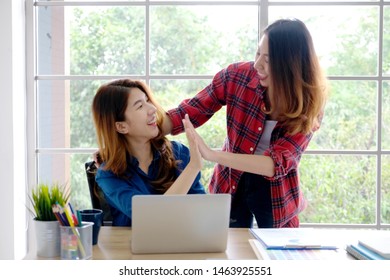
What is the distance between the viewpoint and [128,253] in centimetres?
167

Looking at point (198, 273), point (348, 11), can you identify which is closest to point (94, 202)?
point (198, 273)

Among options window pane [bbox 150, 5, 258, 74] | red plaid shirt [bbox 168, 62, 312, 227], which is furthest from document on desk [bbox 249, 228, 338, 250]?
window pane [bbox 150, 5, 258, 74]

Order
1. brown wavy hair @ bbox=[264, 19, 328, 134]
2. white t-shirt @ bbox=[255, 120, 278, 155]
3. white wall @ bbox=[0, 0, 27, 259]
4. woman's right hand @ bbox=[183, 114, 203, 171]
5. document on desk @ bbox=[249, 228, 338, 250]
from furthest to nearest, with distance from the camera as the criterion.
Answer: white wall @ bbox=[0, 0, 27, 259] < white t-shirt @ bbox=[255, 120, 278, 155] < brown wavy hair @ bbox=[264, 19, 328, 134] < woman's right hand @ bbox=[183, 114, 203, 171] < document on desk @ bbox=[249, 228, 338, 250]

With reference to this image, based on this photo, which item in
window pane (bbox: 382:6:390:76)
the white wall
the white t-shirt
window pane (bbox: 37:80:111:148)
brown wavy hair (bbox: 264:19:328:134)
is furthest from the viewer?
window pane (bbox: 37:80:111:148)

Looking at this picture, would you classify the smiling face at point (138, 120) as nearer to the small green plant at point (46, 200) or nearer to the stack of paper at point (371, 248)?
the small green plant at point (46, 200)

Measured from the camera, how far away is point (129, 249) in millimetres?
1713

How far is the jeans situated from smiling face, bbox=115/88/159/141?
0.44 meters

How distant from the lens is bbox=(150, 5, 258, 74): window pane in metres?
3.09

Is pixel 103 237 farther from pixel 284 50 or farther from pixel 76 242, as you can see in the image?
pixel 284 50

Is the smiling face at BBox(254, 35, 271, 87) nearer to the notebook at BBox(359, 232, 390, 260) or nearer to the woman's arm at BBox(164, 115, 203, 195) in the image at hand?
the woman's arm at BBox(164, 115, 203, 195)

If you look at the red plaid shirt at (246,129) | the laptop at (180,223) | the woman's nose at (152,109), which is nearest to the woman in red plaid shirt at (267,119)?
the red plaid shirt at (246,129)

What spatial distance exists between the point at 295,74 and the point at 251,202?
1.78 ft

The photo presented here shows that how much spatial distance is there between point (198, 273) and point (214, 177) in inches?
43.4

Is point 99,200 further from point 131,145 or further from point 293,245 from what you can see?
point 293,245
